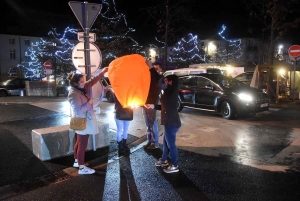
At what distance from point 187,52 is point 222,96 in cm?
3138

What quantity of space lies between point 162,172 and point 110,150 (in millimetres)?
1804

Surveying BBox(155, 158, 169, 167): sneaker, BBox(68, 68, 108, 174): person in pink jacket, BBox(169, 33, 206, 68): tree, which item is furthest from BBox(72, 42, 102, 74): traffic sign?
BBox(169, 33, 206, 68): tree

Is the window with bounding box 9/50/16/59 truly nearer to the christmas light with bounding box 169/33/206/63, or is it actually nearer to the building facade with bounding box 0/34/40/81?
the building facade with bounding box 0/34/40/81

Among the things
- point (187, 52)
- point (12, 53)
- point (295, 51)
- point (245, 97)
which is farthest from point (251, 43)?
point (245, 97)

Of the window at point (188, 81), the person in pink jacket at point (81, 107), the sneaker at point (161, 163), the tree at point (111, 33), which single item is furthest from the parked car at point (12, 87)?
the sneaker at point (161, 163)

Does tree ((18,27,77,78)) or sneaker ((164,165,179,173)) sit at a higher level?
tree ((18,27,77,78))

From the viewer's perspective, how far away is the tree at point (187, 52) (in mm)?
41156

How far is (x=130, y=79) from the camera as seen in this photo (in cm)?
448

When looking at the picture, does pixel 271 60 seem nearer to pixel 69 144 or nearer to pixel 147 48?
pixel 69 144

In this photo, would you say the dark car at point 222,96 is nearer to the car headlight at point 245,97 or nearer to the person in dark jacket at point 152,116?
the car headlight at point 245,97

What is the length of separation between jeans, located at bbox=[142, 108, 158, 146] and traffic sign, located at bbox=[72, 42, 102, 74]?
1.58 m

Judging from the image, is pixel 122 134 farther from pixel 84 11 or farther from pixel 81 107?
pixel 84 11

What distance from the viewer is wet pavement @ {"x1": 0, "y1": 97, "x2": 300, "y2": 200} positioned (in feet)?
14.6

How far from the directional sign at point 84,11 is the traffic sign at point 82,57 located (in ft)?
1.54
